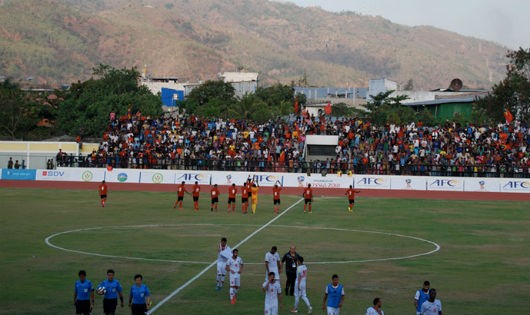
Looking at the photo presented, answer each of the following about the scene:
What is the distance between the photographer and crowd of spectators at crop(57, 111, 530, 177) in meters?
65.2

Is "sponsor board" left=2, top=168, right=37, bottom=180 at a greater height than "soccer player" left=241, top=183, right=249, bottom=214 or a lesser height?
greater

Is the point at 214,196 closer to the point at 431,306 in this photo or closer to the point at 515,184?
the point at 515,184

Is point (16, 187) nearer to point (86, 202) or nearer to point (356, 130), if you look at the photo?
point (86, 202)

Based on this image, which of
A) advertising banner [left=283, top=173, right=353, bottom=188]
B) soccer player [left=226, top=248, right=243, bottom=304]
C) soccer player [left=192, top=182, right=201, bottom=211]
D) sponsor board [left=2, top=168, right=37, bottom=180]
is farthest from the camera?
sponsor board [left=2, top=168, right=37, bottom=180]

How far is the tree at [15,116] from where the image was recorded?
351ft

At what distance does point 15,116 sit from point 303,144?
163 feet

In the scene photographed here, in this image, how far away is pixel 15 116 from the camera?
108000 mm

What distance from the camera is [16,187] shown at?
6425 cm

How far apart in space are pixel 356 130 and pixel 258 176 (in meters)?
14.7

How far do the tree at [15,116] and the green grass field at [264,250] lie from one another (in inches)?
2179

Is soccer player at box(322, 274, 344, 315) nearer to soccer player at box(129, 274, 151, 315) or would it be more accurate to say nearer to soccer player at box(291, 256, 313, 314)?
soccer player at box(291, 256, 313, 314)

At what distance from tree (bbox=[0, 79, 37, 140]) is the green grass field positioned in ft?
182

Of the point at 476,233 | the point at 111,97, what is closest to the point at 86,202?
the point at 476,233

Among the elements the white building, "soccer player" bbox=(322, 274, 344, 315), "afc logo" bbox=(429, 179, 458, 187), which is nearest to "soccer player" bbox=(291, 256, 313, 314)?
"soccer player" bbox=(322, 274, 344, 315)
